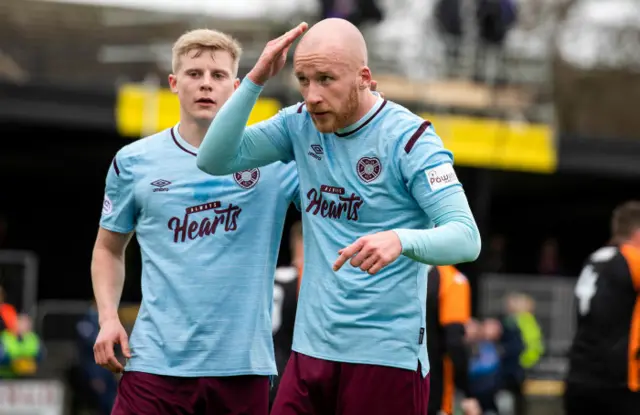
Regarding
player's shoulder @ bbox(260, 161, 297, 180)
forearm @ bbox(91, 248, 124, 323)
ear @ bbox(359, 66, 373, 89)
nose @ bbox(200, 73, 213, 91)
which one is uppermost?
nose @ bbox(200, 73, 213, 91)

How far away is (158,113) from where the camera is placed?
16109 mm

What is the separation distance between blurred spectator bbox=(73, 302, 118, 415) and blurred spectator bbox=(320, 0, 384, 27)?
482cm

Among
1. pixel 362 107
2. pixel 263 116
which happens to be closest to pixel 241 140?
pixel 362 107

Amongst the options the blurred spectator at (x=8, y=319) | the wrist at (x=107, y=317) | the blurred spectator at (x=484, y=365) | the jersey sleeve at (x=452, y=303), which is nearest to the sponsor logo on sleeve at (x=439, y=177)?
the wrist at (x=107, y=317)

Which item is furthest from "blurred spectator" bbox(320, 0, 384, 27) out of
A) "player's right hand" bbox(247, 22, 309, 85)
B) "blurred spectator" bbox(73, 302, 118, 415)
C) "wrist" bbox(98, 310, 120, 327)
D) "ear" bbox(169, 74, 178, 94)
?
"player's right hand" bbox(247, 22, 309, 85)

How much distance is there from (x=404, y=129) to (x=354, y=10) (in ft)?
37.7

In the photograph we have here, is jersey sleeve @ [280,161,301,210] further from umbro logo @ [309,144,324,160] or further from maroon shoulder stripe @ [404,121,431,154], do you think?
maroon shoulder stripe @ [404,121,431,154]

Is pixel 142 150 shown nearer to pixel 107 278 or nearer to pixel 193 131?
pixel 193 131

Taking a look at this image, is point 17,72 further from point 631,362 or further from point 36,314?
point 631,362

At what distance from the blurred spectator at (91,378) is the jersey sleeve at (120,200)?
9.68 metres

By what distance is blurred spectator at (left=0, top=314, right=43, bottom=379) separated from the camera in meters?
13.5

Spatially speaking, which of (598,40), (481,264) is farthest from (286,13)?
(598,40)

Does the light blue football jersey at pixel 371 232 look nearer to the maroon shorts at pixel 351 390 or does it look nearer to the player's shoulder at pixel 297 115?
the maroon shorts at pixel 351 390

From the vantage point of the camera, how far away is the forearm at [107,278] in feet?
15.6
